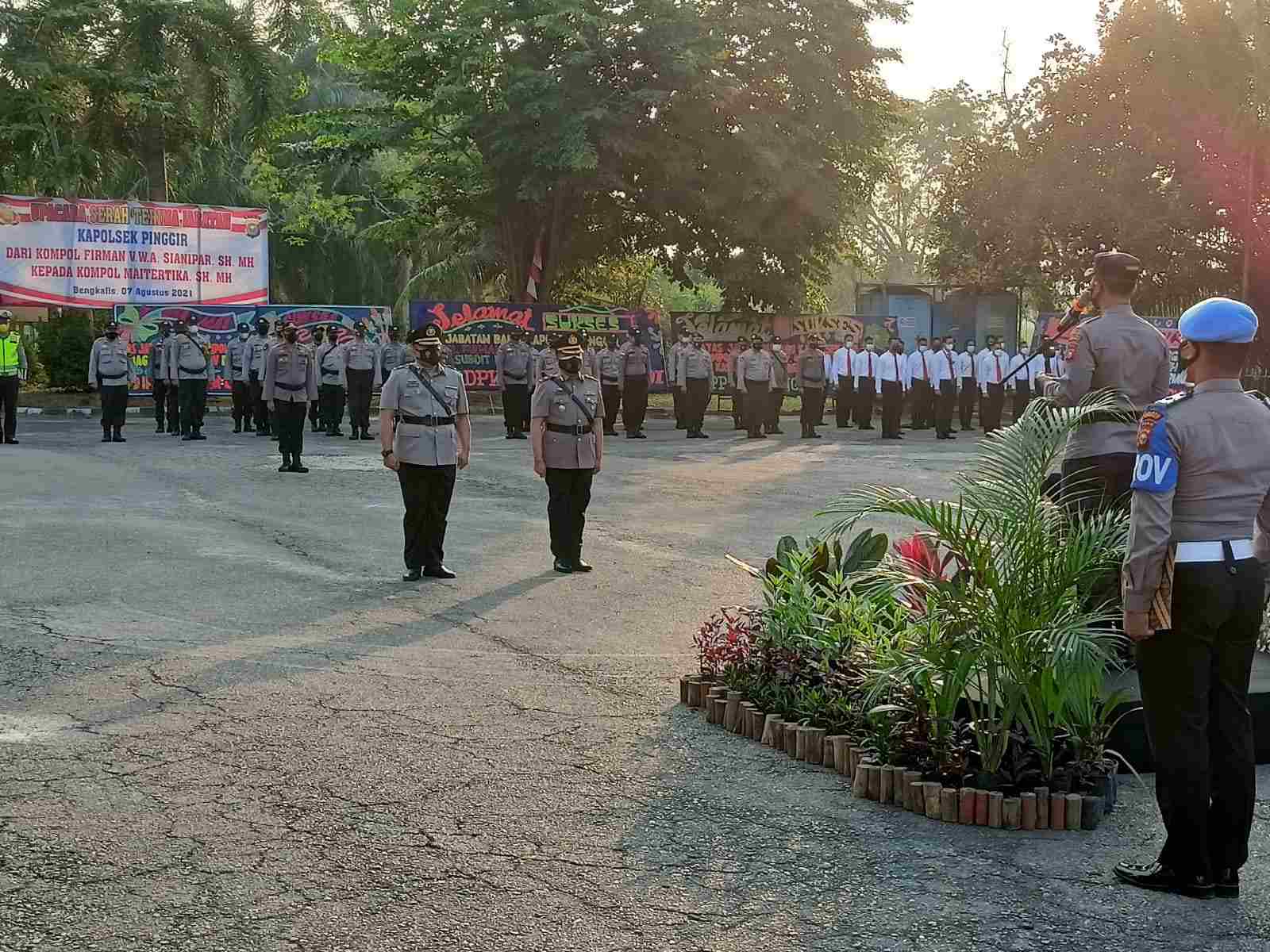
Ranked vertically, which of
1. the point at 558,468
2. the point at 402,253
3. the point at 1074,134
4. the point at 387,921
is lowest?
the point at 387,921

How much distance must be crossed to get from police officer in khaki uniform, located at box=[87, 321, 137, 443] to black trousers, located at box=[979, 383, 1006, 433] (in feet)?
50.9

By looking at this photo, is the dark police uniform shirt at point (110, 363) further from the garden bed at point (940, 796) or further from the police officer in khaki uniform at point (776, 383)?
the garden bed at point (940, 796)

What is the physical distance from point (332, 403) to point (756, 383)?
7115 millimetres

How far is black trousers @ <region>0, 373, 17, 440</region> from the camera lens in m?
22.5

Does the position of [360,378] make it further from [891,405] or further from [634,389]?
[891,405]

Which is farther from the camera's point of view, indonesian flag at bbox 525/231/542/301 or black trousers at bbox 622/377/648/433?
indonesian flag at bbox 525/231/542/301

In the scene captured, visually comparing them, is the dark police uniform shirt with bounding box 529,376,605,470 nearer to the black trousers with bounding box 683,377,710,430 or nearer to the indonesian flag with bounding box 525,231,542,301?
the black trousers with bounding box 683,377,710,430

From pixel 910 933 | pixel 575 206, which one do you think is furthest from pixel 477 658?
pixel 575 206

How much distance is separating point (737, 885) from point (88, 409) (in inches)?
1138

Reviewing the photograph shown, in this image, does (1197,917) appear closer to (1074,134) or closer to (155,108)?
(155,108)

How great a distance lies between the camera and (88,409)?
31641 millimetres

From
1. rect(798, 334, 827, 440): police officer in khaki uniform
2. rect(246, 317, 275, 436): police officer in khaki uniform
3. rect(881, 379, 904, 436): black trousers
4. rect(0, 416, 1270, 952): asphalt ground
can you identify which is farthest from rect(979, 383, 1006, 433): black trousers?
rect(0, 416, 1270, 952): asphalt ground

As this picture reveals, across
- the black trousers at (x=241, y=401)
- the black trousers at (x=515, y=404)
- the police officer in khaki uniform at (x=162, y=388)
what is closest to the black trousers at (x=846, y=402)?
the black trousers at (x=515, y=404)

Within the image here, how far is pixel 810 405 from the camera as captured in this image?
28.0 m
